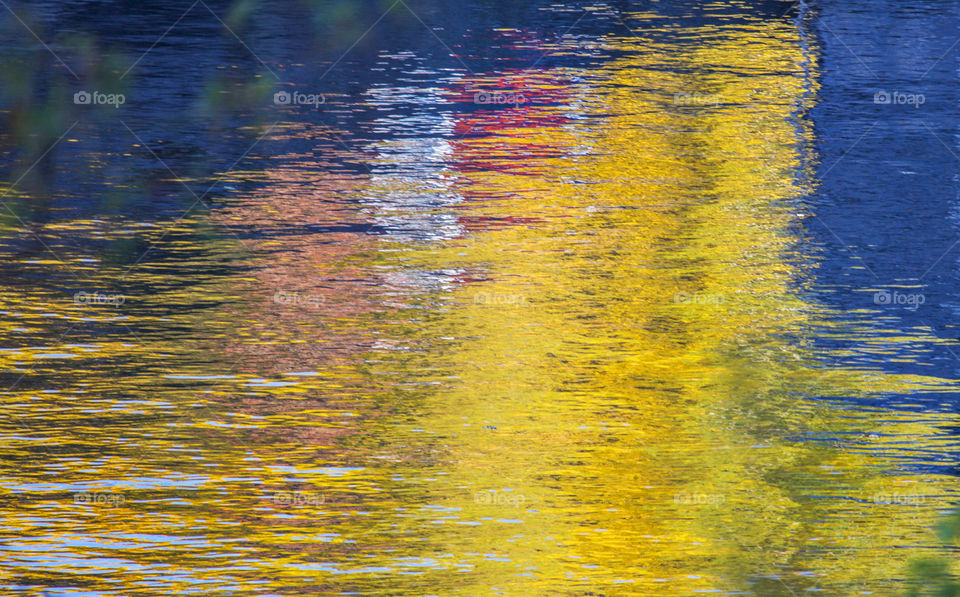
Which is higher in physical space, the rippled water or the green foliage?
the rippled water

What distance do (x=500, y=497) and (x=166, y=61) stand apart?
4.72 metres

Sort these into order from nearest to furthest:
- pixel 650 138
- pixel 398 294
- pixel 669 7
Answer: pixel 398 294 < pixel 650 138 < pixel 669 7

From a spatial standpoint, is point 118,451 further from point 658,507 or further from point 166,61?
point 166,61

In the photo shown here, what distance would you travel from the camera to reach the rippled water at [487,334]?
9.80 ft

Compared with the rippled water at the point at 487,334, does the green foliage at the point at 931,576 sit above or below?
below

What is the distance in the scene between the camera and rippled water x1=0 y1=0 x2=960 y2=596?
2988 millimetres

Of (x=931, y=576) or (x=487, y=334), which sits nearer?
(x=931, y=576)

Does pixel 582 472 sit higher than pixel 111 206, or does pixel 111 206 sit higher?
pixel 111 206

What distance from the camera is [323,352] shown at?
12.9 feet

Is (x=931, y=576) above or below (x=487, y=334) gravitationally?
below

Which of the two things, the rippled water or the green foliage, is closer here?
the green foliage

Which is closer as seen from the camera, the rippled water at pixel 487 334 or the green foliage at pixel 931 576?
the green foliage at pixel 931 576

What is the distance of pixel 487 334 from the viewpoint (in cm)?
408

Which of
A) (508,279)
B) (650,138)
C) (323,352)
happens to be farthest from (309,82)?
(323,352)
